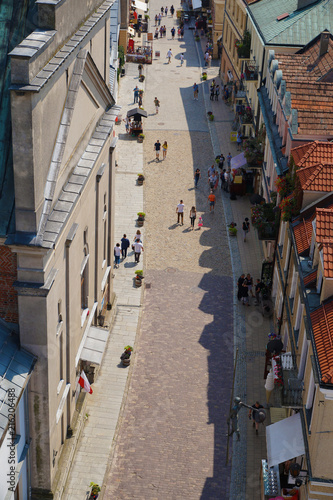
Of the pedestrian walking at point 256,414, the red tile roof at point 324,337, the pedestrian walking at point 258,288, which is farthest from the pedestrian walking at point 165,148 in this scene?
the red tile roof at point 324,337

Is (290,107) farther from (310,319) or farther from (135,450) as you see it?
(135,450)

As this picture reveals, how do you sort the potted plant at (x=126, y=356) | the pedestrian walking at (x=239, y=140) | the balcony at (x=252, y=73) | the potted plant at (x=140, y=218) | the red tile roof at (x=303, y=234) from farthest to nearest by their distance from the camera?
the pedestrian walking at (x=239, y=140)
the balcony at (x=252, y=73)
the potted plant at (x=140, y=218)
the potted plant at (x=126, y=356)
the red tile roof at (x=303, y=234)

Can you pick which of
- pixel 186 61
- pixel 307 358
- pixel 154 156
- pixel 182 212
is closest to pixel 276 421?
pixel 307 358

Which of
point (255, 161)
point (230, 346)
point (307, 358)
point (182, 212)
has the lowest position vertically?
point (307, 358)

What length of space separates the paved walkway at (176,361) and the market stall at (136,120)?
607 cm

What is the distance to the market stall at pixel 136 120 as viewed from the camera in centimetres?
6969

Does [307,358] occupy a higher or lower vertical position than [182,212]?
lower

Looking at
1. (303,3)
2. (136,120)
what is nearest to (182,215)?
(303,3)

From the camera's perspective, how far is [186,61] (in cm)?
9650

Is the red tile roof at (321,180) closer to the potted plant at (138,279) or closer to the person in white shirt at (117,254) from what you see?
the potted plant at (138,279)

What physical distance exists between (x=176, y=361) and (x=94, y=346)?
19.3ft

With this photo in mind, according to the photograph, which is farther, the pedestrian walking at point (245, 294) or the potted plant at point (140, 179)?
the potted plant at point (140, 179)

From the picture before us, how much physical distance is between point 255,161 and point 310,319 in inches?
1008

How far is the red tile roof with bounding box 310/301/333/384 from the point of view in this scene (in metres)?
25.2
